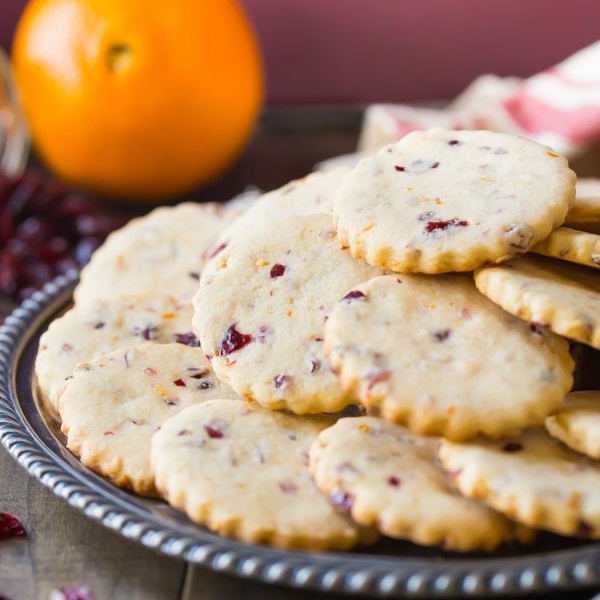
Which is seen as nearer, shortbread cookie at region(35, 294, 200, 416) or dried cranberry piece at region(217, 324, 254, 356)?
dried cranberry piece at region(217, 324, 254, 356)

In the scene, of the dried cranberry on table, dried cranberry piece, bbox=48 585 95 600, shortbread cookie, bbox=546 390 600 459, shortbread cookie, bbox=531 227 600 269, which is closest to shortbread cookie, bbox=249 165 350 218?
shortbread cookie, bbox=531 227 600 269

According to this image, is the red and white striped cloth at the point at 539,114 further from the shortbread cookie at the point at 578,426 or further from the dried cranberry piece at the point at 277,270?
the shortbread cookie at the point at 578,426

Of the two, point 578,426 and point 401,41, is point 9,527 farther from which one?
point 401,41

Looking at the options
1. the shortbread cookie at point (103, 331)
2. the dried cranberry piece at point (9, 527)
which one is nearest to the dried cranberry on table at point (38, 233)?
the shortbread cookie at point (103, 331)

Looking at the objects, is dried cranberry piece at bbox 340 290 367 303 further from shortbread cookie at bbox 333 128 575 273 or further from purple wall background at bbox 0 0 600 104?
purple wall background at bbox 0 0 600 104

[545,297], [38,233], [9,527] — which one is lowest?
[38,233]

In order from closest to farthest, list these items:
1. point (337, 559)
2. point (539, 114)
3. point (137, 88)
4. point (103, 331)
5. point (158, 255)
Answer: point (337, 559) < point (103, 331) < point (158, 255) < point (137, 88) < point (539, 114)

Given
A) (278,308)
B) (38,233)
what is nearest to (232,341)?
(278,308)
